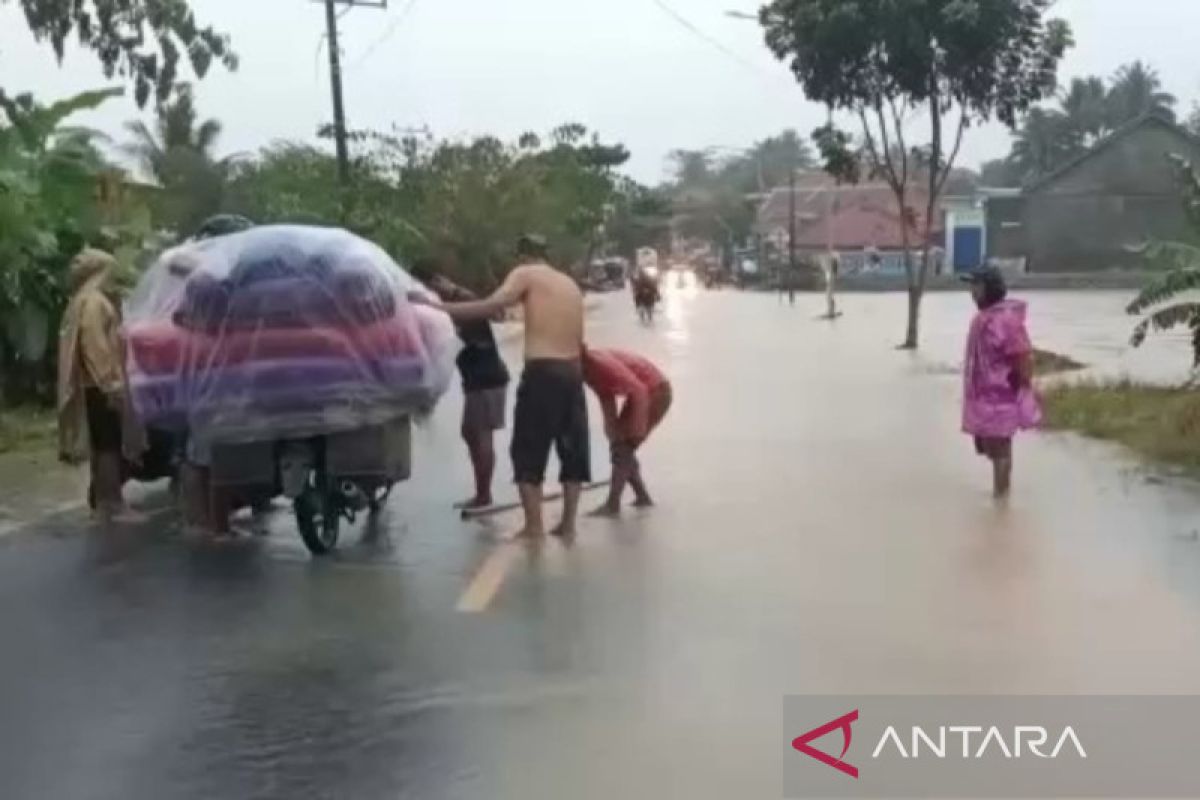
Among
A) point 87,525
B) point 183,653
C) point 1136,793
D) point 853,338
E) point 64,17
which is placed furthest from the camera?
point 853,338

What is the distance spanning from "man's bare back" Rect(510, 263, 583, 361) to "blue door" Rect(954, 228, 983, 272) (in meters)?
75.0

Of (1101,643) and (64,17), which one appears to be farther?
(64,17)

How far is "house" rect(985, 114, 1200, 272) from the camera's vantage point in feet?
249

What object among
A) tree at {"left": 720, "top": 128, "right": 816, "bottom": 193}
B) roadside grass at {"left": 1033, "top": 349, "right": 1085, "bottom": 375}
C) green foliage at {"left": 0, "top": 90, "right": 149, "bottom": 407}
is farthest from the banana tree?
tree at {"left": 720, "top": 128, "right": 816, "bottom": 193}

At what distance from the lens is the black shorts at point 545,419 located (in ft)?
34.3

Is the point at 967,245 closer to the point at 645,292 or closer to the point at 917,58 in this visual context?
the point at 645,292

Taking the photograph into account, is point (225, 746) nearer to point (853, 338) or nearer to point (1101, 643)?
point (1101, 643)

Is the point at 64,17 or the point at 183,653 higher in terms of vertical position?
the point at 64,17

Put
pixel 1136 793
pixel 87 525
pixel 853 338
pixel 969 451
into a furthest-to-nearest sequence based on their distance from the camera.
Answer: pixel 853 338, pixel 969 451, pixel 87 525, pixel 1136 793

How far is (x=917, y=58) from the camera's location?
31859 mm

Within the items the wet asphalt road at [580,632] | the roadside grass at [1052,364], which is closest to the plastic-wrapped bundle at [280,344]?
the wet asphalt road at [580,632]

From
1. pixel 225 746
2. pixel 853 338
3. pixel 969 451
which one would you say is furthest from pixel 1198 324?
pixel 853 338

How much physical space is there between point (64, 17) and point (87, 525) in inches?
264

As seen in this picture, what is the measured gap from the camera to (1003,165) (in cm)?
12288
